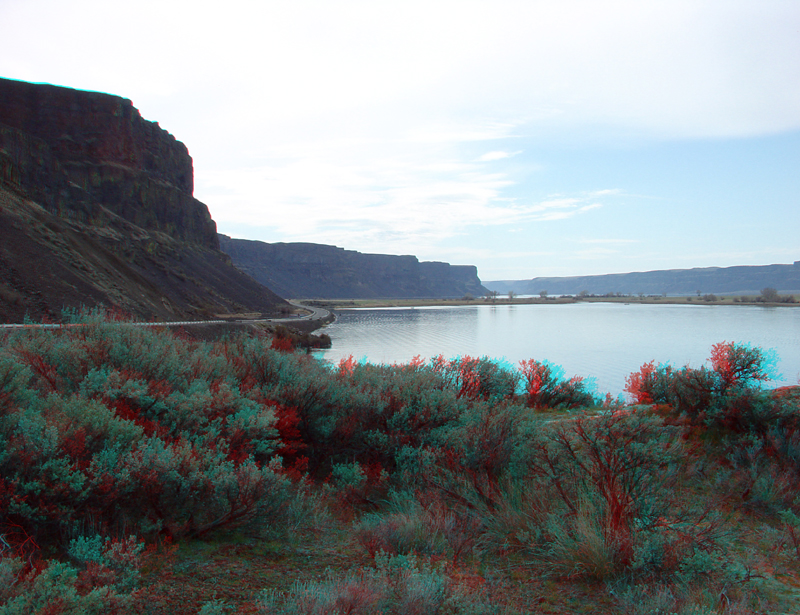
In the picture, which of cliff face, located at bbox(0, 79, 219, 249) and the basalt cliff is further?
cliff face, located at bbox(0, 79, 219, 249)

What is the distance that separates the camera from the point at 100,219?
46406 millimetres

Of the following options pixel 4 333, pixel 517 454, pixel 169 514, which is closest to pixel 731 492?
pixel 517 454

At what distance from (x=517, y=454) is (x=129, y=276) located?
3947 centimetres

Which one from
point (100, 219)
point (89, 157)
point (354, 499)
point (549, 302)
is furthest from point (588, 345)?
point (549, 302)

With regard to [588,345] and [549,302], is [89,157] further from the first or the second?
[549,302]

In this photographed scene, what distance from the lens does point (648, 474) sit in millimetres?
4996

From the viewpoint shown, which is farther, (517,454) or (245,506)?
(517,454)

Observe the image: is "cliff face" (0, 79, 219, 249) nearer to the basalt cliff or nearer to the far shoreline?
the basalt cliff

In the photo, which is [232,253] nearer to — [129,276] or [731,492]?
[129,276]

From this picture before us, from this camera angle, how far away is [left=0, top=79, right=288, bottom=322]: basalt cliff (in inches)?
1080

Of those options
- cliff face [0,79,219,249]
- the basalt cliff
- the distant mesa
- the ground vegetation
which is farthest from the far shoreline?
the ground vegetation

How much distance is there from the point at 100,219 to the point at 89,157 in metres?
13.8

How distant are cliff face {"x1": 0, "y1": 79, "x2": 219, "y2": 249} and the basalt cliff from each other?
0.11 metres

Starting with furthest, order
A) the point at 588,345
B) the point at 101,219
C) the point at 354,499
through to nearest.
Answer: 1. the point at 101,219
2. the point at 588,345
3. the point at 354,499
